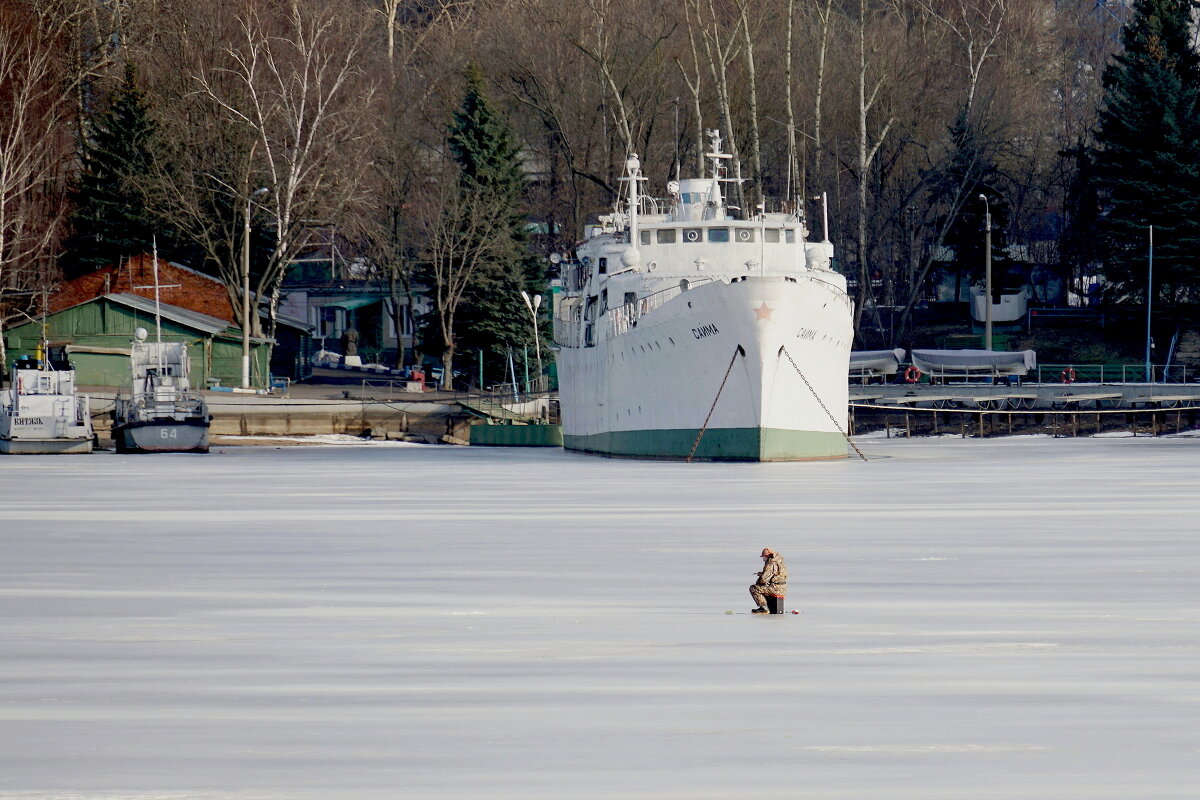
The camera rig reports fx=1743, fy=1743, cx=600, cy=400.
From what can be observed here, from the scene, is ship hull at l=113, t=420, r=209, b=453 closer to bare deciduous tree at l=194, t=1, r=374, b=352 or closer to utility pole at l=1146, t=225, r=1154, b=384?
bare deciduous tree at l=194, t=1, r=374, b=352

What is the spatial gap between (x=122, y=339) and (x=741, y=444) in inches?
1622

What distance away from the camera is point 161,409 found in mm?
60125

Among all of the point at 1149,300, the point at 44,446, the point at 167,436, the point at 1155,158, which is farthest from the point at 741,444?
the point at 1155,158

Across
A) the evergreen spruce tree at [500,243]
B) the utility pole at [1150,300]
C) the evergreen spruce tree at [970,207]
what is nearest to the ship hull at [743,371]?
the utility pole at [1150,300]

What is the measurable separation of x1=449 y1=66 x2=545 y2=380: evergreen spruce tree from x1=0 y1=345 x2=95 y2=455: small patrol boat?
24.2 m

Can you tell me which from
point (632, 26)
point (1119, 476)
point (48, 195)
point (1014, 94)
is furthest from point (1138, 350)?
point (48, 195)

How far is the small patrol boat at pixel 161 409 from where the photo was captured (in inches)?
2318

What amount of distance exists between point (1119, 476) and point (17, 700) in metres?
30.7

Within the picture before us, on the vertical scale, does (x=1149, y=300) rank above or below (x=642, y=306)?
above

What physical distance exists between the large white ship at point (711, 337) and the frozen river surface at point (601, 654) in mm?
15570

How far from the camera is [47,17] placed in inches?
3469

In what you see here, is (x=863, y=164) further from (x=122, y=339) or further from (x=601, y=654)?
(x=601, y=654)

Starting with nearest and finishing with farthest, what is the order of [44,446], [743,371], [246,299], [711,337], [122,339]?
1. [743,371]
2. [711,337]
3. [44,446]
4. [246,299]
5. [122,339]

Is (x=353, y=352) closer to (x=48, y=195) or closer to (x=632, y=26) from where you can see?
(x=48, y=195)
